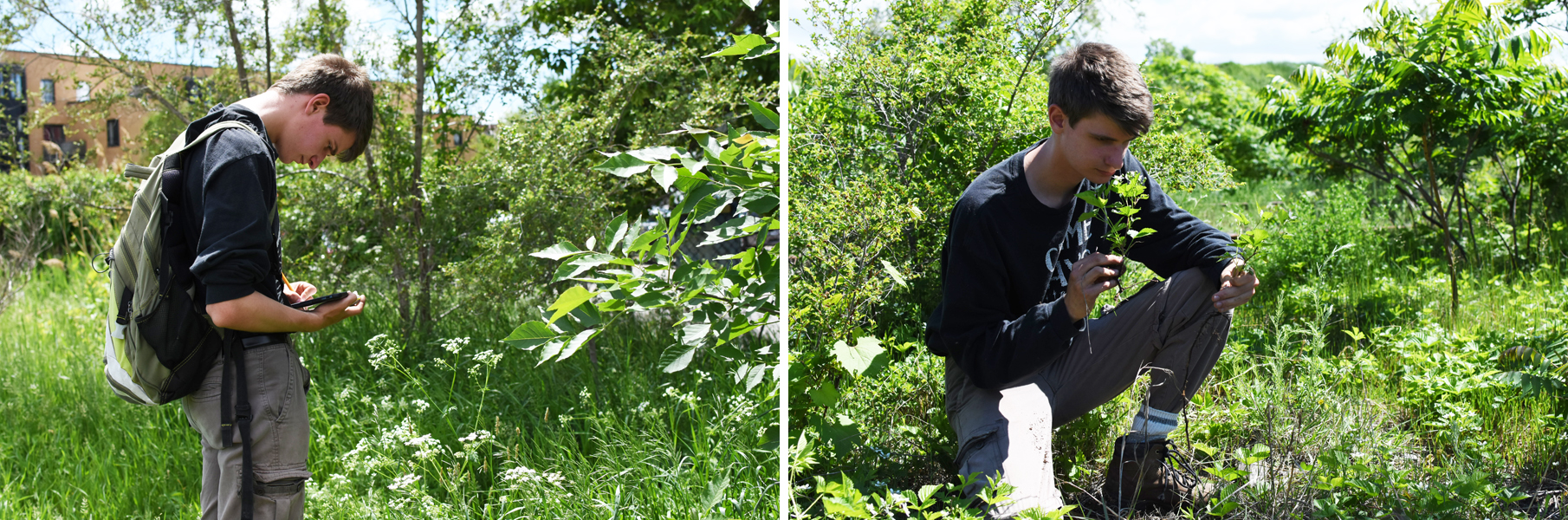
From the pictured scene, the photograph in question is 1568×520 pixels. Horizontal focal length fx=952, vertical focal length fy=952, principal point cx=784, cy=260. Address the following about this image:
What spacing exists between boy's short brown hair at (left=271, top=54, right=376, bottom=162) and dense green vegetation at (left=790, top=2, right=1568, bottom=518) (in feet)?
3.48

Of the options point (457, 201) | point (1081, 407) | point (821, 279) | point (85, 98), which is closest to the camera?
point (821, 279)

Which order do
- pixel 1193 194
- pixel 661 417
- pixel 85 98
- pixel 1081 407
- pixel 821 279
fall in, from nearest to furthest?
pixel 821 279 < pixel 1081 407 < pixel 661 417 < pixel 1193 194 < pixel 85 98

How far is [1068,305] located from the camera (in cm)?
179

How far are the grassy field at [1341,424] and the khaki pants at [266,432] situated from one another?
1.20 meters

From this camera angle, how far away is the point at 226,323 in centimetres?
194

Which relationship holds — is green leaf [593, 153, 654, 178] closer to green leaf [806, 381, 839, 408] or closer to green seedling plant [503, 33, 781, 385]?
green seedling plant [503, 33, 781, 385]

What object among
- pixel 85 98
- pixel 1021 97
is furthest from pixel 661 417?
pixel 85 98

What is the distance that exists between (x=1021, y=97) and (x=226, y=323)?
2.13 m

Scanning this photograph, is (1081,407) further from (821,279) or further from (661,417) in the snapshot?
(661,417)

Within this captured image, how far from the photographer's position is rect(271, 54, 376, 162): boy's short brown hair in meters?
2.19

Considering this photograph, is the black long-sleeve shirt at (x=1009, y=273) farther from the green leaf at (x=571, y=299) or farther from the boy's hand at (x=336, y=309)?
the boy's hand at (x=336, y=309)

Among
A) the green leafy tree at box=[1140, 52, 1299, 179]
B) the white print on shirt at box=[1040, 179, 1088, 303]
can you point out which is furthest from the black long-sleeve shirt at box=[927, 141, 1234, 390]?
the green leafy tree at box=[1140, 52, 1299, 179]

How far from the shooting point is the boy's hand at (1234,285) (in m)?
1.96

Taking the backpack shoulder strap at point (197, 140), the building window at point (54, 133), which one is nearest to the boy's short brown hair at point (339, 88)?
the backpack shoulder strap at point (197, 140)
